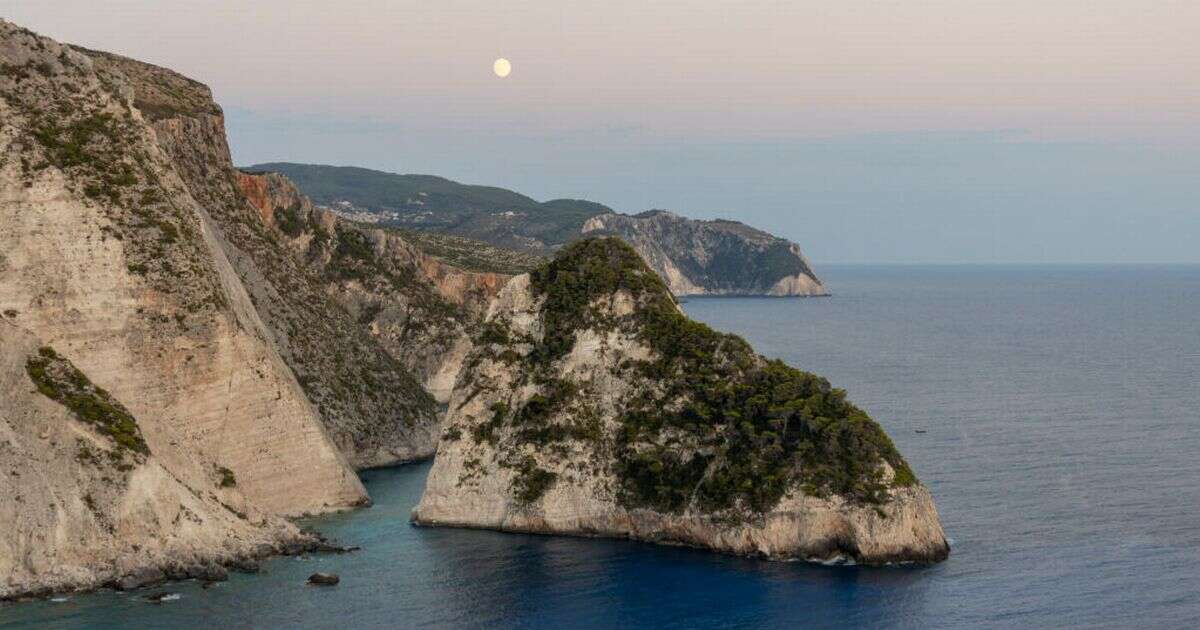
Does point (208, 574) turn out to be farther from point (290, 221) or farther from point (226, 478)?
point (290, 221)

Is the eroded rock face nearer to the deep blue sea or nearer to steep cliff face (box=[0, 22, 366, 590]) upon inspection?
steep cliff face (box=[0, 22, 366, 590])

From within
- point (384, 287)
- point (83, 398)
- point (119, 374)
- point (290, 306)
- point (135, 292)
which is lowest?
point (83, 398)

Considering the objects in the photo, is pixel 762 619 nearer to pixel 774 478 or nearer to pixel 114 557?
pixel 774 478

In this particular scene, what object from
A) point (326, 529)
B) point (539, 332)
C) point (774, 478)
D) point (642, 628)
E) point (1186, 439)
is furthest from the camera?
point (1186, 439)

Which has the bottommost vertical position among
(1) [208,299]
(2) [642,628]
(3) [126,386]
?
(2) [642,628]

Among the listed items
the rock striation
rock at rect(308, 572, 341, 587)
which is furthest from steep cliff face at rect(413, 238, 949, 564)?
rock at rect(308, 572, 341, 587)

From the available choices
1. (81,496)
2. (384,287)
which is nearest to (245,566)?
(81,496)

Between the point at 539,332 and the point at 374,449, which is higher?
the point at 539,332

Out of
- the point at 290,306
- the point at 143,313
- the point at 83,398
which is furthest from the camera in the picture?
the point at 290,306

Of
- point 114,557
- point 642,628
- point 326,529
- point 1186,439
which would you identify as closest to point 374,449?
point 326,529
